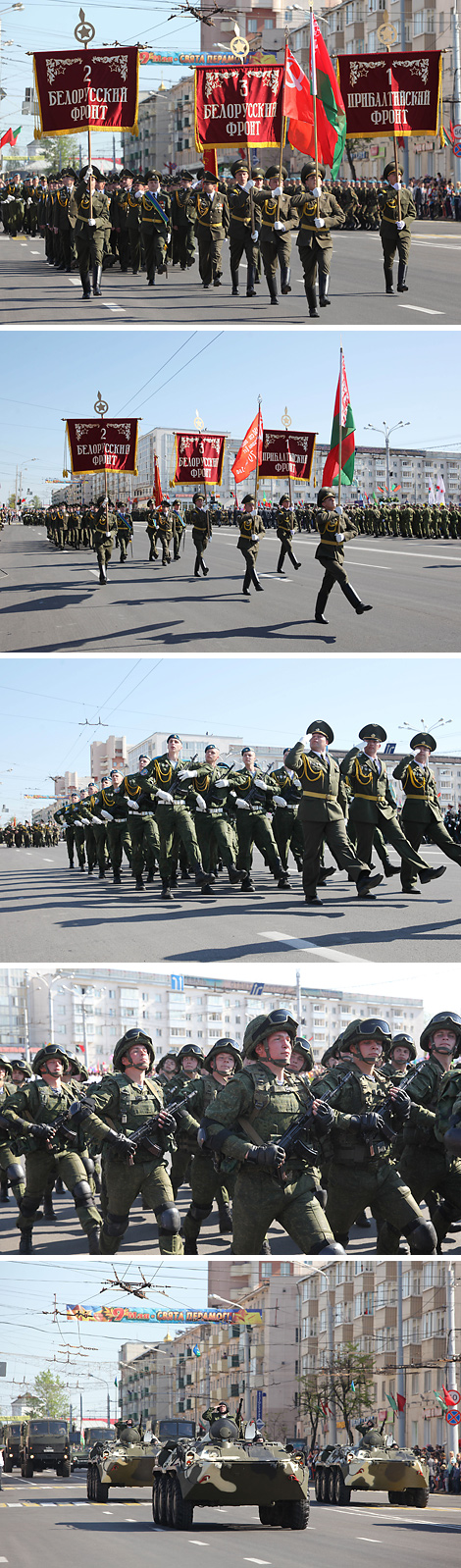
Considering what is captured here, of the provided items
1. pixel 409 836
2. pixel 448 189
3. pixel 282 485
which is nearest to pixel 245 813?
pixel 409 836

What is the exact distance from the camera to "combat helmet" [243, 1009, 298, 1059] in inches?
344

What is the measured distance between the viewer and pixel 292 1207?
28.2 feet

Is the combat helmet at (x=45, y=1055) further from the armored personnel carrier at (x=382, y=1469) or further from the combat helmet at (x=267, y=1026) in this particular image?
the armored personnel carrier at (x=382, y=1469)

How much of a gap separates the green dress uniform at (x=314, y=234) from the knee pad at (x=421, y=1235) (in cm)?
1117

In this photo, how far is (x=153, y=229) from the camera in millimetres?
21391

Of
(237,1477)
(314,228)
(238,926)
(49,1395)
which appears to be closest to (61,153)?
(49,1395)

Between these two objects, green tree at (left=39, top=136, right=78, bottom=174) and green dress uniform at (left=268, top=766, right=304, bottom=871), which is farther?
green tree at (left=39, top=136, right=78, bottom=174)

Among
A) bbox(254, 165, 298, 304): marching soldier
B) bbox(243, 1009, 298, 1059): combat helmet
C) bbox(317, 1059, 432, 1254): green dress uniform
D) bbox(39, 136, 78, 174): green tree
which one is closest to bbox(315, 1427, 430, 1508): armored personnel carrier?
bbox(317, 1059, 432, 1254): green dress uniform

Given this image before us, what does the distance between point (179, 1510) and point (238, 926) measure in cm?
536

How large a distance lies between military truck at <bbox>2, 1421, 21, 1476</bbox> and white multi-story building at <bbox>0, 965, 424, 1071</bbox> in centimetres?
4066

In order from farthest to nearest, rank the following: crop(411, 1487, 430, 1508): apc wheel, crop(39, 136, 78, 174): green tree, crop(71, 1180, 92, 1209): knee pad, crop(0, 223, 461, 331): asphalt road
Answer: crop(39, 136, 78, 174): green tree → crop(0, 223, 461, 331): asphalt road → crop(411, 1487, 430, 1508): apc wheel → crop(71, 1180, 92, 1209): knee pad

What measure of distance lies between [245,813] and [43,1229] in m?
5.65

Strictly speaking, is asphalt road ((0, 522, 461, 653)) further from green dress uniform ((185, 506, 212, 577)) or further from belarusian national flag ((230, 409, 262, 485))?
belarusian national flag ((230, 409, 262, 485))

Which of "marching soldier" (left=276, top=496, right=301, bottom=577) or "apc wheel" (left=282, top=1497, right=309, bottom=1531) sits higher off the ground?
"marching soldier" (left=276, top=496, right=301, bottom=577)
